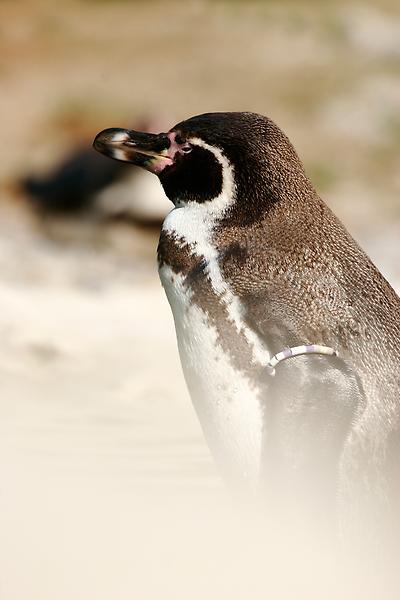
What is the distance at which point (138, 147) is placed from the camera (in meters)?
3.58

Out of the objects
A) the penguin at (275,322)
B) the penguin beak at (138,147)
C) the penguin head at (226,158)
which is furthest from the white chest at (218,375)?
the penguin beak at (138,147)

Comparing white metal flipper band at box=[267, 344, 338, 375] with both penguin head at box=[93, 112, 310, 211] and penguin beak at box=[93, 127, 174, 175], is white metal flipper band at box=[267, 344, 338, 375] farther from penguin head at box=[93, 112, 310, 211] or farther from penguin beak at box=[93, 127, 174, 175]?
penguin beak at box=[93, 127, 174, 175]

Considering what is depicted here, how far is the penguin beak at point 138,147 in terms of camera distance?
11.5 feet

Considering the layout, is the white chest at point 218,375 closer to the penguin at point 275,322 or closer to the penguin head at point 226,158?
the penguin at point 275,322

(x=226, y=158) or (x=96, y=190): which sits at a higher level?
(x=96, y=190)

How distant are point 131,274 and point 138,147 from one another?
10.7 ft

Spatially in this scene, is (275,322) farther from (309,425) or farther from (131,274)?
(131,274)

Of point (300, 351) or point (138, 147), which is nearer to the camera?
point (300, 351)

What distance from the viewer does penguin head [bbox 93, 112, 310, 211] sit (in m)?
3.34

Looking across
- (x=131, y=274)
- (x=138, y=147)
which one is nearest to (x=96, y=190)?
(x=131, y=274)

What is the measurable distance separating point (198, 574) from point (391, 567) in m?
0.53

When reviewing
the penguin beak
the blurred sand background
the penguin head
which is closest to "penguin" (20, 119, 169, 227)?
the blurred sand background

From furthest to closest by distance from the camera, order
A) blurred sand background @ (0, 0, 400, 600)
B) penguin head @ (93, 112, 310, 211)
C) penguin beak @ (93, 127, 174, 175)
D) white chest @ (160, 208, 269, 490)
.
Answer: penguin beak @ (93, 127, 174, 175) < penguin head @ (93, 112, 310, 211) < white chest @ (160, 208, 269, 490) < blurred sand background @ (0, 0, 400, 600)

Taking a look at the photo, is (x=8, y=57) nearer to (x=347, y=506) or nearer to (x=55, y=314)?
(x=55, y=314)
